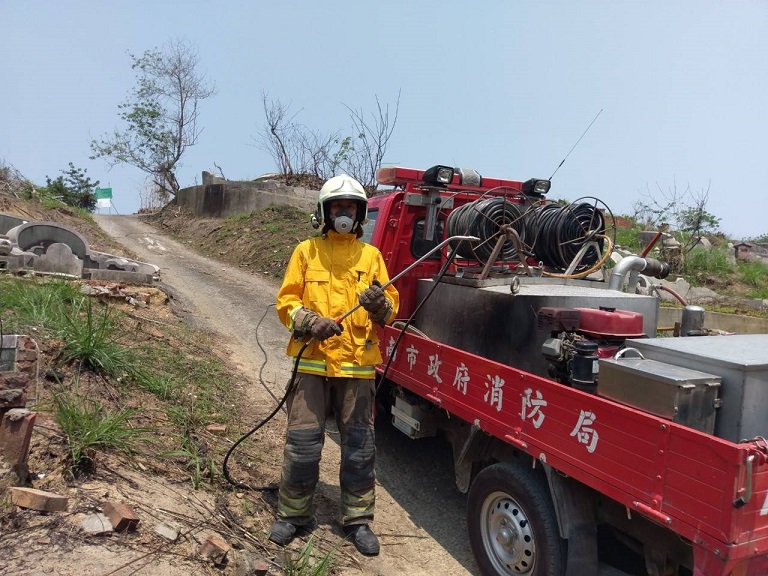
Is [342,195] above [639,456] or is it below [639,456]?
above

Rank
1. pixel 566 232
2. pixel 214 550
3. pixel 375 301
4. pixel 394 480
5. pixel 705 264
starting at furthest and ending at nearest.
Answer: pixel 705 264
pixel 394 480
pixel 566 232
pixel 375 301
pixel 214 550

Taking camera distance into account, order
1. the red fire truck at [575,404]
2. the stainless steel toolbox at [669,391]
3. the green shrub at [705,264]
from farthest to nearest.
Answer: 1. the green shrub at [705,264]
2. the stainless steel toolbox at [669,391]
3. the red fire truck at [575,404]

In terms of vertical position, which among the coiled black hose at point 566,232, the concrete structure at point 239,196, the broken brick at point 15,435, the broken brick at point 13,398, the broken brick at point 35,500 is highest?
the concrete structure at point 239,196

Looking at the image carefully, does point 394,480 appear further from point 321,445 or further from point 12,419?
point 12,419

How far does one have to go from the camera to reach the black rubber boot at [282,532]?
10.2ft

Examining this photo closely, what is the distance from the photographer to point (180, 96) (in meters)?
28.0

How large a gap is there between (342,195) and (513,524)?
6.50 ft

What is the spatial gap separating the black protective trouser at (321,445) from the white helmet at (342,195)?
952mm

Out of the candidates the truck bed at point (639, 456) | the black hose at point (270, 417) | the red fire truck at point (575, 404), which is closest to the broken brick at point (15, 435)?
the black hose at point (270, 417)

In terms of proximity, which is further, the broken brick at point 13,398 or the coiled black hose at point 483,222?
the coiled black hose at point 483,222

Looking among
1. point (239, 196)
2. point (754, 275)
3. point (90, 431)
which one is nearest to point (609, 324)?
point (90, 431)

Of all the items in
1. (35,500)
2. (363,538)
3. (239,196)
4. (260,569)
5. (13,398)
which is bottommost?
(363,538)

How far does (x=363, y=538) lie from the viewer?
324 centimetres

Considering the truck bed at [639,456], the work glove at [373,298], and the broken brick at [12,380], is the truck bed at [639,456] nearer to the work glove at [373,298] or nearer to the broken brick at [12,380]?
the work glove at [373,298]
